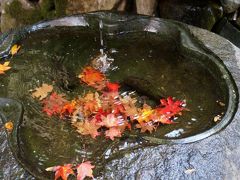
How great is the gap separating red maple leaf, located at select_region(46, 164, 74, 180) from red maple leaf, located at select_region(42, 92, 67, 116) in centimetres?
77

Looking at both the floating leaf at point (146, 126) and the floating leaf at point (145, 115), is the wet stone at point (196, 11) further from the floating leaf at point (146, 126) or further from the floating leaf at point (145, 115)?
the floating leaf at point (146, 126)

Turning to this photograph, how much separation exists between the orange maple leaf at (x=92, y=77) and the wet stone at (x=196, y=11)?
60.1 inches

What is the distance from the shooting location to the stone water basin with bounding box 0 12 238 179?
2.74m

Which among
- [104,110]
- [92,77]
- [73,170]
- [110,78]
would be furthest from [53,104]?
[73,170]

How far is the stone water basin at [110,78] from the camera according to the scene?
2738 mm

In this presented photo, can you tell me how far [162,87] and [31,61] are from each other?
1.25 metres

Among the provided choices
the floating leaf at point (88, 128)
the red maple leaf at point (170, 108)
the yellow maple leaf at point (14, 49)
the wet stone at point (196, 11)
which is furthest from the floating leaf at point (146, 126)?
the wet stone at point (196, 11)

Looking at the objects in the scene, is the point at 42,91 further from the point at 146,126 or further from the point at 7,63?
the point at 146,126

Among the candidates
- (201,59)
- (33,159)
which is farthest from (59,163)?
(201,59)

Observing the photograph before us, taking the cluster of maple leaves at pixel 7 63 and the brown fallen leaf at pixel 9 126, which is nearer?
the brown fallen leaf at pixel 9 126

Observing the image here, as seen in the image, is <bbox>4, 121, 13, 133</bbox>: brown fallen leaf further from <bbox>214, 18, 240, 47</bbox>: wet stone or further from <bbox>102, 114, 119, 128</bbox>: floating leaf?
<bbox>214, 18, 240, 47</bbox>: wet stone

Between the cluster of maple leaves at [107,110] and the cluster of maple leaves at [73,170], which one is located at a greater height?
the cluster of maple leaves at [73,170]

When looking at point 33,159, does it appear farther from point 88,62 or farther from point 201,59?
point 201,59

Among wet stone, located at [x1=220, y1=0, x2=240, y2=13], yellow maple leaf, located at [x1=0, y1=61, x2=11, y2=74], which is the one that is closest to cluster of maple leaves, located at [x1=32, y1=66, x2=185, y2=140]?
yellow maple leaf, located at [x1=0, y1=61, x2=11, y2=74]
